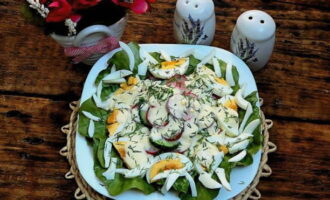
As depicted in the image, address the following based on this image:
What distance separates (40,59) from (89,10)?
0.34m

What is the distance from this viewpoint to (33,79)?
161cm

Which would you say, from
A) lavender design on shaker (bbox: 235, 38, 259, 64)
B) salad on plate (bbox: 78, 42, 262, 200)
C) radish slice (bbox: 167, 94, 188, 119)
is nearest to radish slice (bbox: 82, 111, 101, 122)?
salad on plate (bbox: 78, 42, 262, 200)

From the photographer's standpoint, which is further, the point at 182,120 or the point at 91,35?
the point at 91,35

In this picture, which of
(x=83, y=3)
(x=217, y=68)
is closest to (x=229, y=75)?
(x=217, y=68)

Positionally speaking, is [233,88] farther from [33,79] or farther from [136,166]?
[33,79]

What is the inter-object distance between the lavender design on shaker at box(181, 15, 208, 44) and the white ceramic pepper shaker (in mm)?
103

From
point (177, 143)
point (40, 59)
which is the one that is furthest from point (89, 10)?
point (177, 143)

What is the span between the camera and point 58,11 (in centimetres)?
131

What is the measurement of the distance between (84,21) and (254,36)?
0.49 m

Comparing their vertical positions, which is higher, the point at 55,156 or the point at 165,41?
the point at 165,41

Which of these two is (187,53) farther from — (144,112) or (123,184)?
(123,184)

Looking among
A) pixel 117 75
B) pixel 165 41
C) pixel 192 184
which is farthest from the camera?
pixel 165 41

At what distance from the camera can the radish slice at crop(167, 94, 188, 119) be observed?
52.2 inches

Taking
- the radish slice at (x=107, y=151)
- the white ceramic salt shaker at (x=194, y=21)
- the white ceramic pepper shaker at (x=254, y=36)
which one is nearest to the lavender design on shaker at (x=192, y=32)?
the white ceramic salt shaker at (x=194, y=21)
